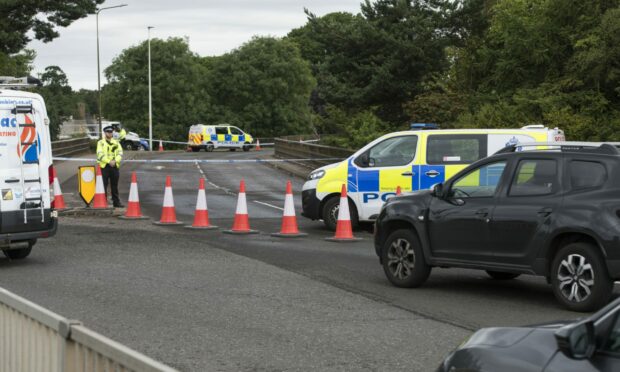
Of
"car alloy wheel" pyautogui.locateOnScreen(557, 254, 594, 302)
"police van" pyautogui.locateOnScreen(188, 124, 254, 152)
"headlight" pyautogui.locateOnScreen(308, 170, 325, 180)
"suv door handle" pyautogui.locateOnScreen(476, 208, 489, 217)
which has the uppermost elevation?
"suv door handle" pyautogui.locateOnScreen(476, 208, 489, 217)

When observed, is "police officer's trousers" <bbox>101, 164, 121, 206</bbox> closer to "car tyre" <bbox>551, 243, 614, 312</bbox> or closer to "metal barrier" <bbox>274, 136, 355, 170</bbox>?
"metal barrier" <bbox>274, 136, 355, 170</bbox>

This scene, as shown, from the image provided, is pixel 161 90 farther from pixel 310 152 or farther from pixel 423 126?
pixel 423 126

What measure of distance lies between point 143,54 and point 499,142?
300ft

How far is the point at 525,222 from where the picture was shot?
10680mm

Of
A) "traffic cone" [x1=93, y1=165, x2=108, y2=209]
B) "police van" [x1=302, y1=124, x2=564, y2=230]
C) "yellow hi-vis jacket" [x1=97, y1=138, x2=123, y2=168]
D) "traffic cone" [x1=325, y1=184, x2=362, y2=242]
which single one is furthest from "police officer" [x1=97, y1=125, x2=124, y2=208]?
"traffic cone" [x1=325, y1=184, x2=362, y2=242]

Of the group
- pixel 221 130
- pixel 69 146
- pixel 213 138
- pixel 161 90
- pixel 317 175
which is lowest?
pixel 213 138

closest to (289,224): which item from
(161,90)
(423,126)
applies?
(423,126)

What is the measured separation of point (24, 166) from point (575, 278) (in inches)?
299

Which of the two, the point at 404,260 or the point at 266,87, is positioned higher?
the point at 266,87

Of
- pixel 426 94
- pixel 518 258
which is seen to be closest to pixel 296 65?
pixel 426 94

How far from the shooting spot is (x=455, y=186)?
38.2 ft

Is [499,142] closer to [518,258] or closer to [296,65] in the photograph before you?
[518,258]

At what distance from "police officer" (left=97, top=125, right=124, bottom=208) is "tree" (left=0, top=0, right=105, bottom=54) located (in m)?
18.0

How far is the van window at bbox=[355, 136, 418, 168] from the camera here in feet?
58.4
